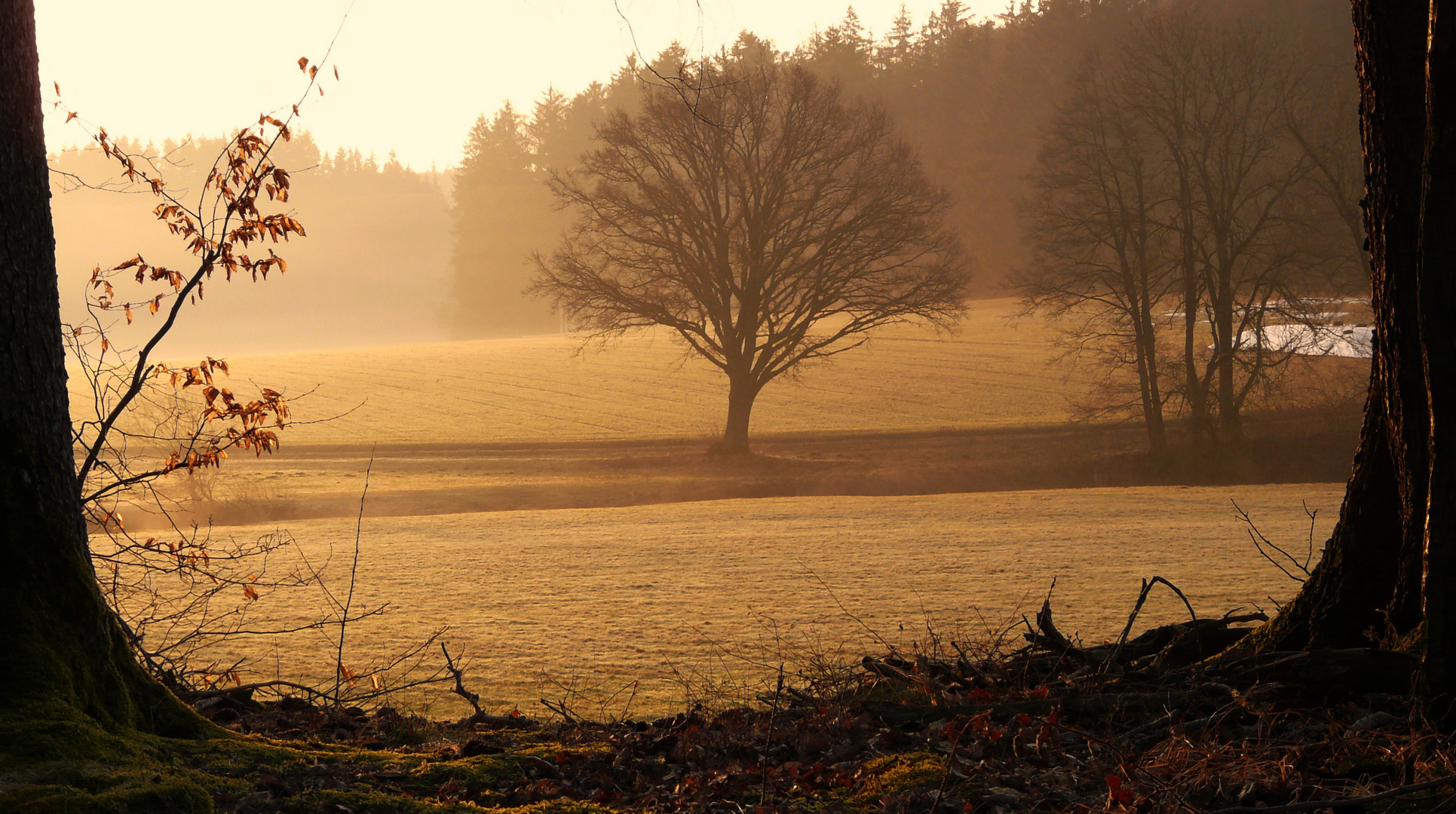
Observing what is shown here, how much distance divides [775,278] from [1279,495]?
13.7m

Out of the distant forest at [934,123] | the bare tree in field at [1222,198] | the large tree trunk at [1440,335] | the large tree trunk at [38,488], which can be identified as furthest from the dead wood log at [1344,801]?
the distant forest at [934,123]

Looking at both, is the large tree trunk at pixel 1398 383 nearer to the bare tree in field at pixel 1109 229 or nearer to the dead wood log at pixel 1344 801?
the dead wood log at pixel 1344 801

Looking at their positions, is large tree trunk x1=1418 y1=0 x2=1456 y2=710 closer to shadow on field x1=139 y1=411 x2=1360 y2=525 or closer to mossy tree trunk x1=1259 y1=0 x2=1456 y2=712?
mossy tree trunk x1=1259 y1=0 x2=1456 y2=712

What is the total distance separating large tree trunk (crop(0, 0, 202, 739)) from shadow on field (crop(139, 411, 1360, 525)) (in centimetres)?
1871

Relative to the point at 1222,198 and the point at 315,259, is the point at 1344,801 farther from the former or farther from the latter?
the point at 315,259

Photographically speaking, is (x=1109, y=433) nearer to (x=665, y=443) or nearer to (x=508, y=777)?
(x=665, y=443)

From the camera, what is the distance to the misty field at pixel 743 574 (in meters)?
9.46

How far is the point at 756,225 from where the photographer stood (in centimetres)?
2827

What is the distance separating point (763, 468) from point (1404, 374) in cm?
2389

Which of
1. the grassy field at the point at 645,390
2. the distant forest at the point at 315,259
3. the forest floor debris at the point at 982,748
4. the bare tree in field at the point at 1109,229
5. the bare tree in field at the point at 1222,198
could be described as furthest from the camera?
the distant forest at the point at 315,259

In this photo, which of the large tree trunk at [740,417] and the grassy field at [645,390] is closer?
the large tree trunk at [740,417]

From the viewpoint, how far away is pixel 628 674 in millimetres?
8641

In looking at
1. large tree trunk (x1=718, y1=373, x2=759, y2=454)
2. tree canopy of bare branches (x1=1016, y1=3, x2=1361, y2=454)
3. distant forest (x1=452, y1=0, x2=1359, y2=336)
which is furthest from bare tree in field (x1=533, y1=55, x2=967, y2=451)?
distant forest (x1=452, y1=0, x2=1359, y2=336)

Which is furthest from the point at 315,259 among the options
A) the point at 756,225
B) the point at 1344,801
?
the point at 1344,801
